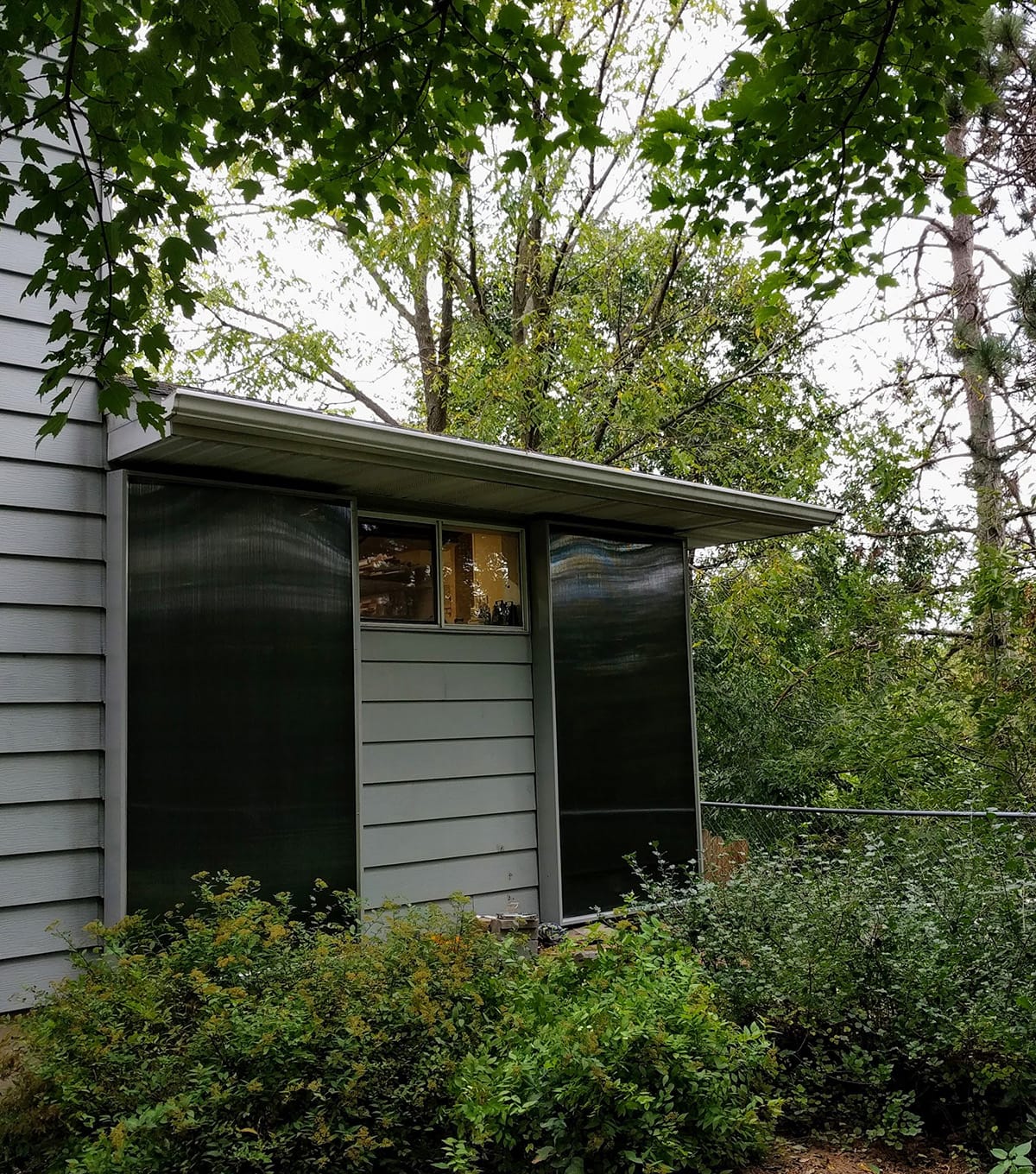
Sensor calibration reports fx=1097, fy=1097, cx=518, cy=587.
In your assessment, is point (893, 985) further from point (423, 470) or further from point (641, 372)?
point (641, 372)

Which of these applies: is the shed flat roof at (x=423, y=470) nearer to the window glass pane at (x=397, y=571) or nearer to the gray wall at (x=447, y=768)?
the window glass pane at (x=397, y=571)

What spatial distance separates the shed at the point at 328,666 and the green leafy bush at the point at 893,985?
1775 millimetres

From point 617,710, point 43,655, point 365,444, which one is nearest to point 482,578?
point 617,710

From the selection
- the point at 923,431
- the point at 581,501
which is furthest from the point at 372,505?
the point at 923,431

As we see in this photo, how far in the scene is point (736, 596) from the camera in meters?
13.1

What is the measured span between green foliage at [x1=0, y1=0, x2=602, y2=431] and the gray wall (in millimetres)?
2343

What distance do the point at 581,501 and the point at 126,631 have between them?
9.47 ft

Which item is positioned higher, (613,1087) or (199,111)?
(199,111)

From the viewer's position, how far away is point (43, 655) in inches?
191

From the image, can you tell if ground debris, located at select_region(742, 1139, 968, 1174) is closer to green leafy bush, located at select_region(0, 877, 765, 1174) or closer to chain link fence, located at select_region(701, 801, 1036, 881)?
green leafy bush, located at select_region(0, 877, 765, 1174)

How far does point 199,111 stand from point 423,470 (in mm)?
2062

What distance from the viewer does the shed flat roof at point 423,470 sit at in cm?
482

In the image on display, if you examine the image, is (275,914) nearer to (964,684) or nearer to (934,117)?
(934,117)

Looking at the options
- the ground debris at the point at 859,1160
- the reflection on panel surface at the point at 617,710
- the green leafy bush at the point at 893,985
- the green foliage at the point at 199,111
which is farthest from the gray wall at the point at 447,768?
the ground debris at the point at 859,1160
